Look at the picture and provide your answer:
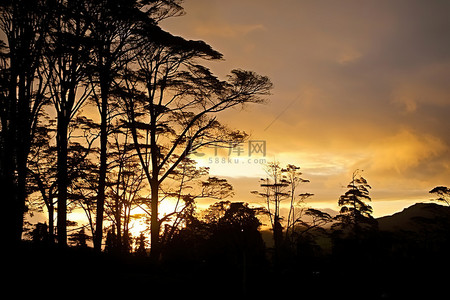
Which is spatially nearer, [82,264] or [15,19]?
[82,264]

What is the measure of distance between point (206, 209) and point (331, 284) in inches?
727

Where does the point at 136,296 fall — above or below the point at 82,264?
below

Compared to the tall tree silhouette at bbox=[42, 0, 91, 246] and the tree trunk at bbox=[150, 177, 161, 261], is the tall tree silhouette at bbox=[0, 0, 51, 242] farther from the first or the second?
the tree trunk at bbox=[150, 177, 161, 261]

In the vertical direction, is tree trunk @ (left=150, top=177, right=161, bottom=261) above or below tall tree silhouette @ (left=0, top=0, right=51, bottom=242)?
below

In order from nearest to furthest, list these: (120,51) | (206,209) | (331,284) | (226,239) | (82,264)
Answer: (82,264) → (331,284) → (226,239) → (120,51) → (206,209)

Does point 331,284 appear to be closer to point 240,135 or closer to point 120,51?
point 240,135

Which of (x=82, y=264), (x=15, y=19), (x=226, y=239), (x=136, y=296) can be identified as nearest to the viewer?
(x=136, y=296)

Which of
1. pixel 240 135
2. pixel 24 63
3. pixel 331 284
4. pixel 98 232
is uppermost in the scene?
pixel 24 63

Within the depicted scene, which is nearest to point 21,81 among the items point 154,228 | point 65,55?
point 65,55

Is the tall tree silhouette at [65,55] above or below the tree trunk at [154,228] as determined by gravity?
above

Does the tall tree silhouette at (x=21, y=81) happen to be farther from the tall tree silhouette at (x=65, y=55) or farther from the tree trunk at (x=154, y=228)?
the tree trunk at (x=154, y=228)

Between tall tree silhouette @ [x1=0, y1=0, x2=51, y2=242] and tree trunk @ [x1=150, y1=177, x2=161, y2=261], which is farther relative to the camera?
tree trunk @ [x1=150, y1=177, x2=161, y2=261]

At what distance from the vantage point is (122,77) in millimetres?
19344

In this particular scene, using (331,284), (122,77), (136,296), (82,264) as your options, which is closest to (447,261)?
(331,284)
